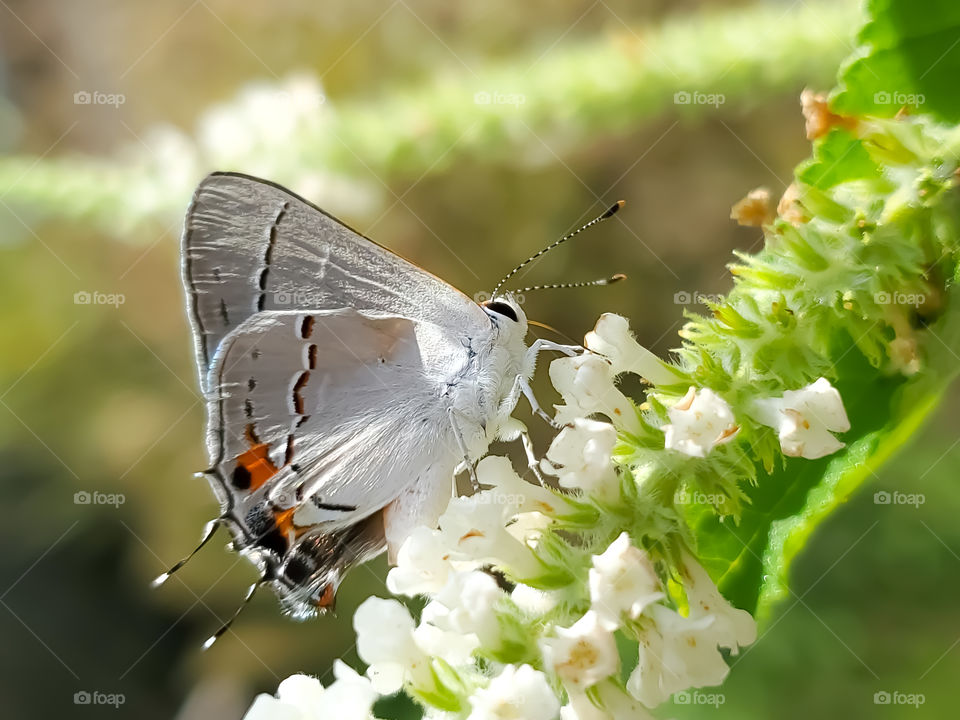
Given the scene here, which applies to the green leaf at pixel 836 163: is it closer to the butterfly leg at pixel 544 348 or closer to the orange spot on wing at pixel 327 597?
the butterfly leg at pixel 544 348

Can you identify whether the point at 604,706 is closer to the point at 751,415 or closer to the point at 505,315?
the point at 751,415

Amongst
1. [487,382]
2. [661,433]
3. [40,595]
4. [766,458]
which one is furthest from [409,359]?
[40,595]

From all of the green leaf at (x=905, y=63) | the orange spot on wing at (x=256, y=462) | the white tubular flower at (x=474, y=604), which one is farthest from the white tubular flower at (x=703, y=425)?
the orange spot on wing at (x=256, y=462)

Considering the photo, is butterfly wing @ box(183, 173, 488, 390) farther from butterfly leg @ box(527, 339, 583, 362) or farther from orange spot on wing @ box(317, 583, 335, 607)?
orange spot on wing @ box(317, 583, 335, 607)

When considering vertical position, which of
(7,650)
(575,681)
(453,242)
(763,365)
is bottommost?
(7,650)

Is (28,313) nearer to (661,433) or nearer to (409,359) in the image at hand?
(409,359)

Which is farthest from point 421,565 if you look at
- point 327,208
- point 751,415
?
point 327,208
